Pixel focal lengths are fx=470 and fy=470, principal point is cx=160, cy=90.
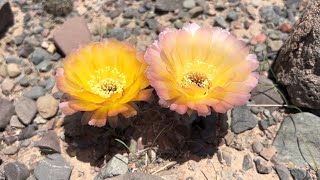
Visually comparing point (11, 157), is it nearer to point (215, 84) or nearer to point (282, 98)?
point (215, 84)

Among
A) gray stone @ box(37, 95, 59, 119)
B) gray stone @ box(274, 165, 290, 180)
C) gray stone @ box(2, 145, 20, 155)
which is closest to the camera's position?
gray stone @ box(274, 165, 290, 180)

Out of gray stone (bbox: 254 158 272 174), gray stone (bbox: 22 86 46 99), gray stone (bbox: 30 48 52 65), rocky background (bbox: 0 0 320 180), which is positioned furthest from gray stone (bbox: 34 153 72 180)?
gray stone (bbox: 254 158 272 174)

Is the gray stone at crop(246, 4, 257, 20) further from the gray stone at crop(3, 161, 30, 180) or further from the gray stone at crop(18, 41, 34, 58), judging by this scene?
the gray stone at crop(3, 161, 30, 180)

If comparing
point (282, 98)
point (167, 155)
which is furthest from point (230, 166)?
point (282, 98)

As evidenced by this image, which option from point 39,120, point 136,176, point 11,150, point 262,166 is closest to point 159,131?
point 136,176

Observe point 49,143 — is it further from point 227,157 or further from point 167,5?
point 167,5

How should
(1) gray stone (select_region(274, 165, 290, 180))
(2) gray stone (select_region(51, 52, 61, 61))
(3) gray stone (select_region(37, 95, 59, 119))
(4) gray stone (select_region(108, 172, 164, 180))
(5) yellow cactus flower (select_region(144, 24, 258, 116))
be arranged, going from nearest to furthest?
(5) yellow cactus flower (select_region(144, 24, 258, 116)), (4) gray stone (select_region(108, 172, 164, 180)), (1) gray stone (select_region(274, 165, 290, 180)), (3) gray stone (select_region(37, 95, 59, 119)), (2) gray stone (select_region(51, 52, 61, 61))

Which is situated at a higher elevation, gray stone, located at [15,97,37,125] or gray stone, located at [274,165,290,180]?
gray stone, located at [15,97,37,125]

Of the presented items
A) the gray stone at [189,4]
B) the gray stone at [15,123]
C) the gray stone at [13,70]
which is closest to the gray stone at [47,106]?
the gray stone at [15,123]
